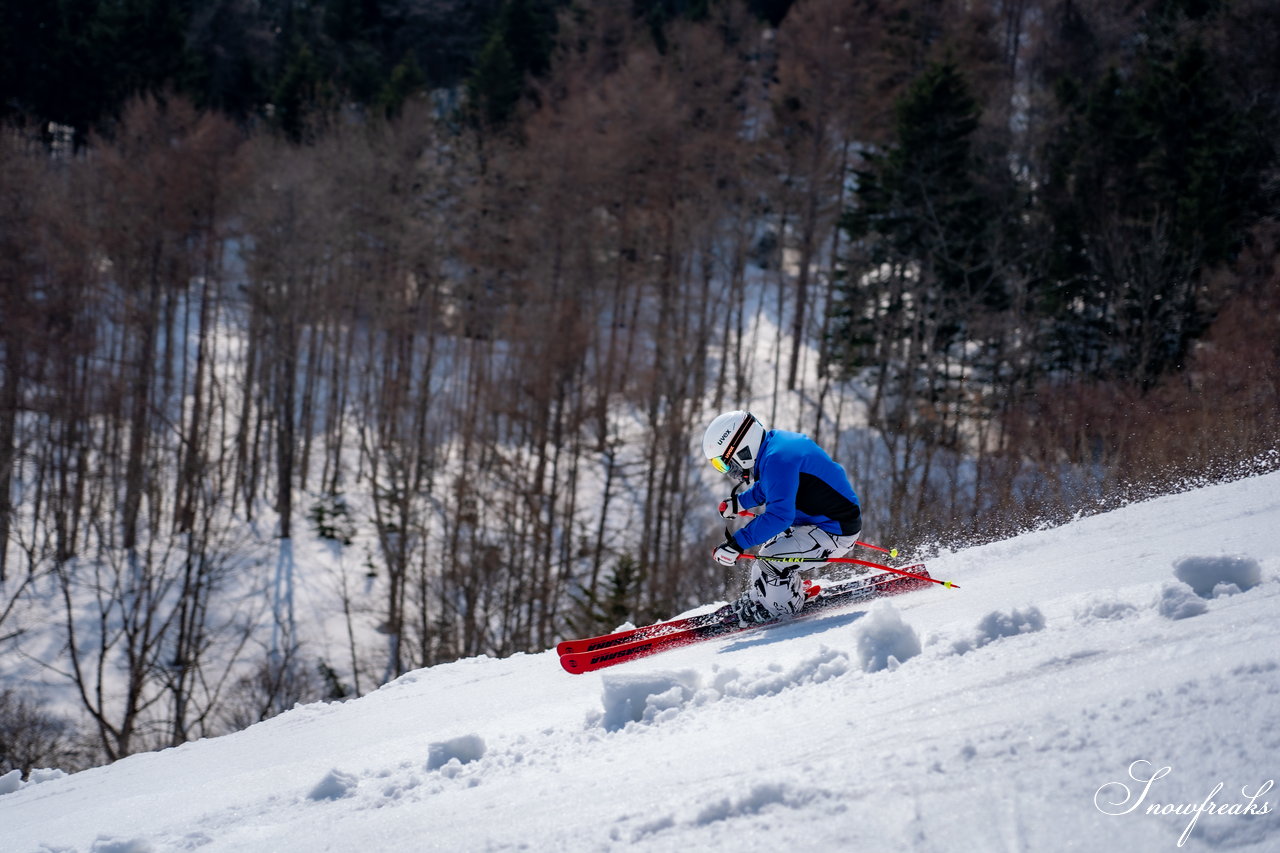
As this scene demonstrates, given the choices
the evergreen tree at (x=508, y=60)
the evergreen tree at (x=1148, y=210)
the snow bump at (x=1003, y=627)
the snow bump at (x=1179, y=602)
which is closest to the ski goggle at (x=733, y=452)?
the snow bump at (x=1003, y=627)

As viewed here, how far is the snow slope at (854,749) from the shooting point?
3.50 m

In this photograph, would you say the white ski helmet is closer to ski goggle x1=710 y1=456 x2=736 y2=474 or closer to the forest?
ski goggle x1=710 y1=456 x2=736 y2=474

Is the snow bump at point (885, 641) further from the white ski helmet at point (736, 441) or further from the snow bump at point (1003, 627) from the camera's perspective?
the white ski helmet at point (736, 441)

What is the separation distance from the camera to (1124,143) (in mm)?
27359

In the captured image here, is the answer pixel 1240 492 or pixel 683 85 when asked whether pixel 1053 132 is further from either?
pixel 1240 492

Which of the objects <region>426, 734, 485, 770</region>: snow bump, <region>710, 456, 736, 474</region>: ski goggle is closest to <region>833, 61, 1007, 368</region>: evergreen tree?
<region>710, 456, 736, 474</region>: ski goggle

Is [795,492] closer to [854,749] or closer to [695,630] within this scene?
[695,630]

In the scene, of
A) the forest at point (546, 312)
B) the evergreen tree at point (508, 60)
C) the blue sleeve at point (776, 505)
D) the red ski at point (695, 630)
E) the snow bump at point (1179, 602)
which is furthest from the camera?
the evergreen tree at point (508, 60)

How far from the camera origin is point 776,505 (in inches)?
276

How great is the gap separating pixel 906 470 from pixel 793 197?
49.0 ft

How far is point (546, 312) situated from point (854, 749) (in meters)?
27.1

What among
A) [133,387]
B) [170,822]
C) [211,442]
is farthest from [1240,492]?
[211,442]

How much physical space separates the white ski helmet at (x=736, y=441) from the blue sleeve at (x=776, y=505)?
0.20 m

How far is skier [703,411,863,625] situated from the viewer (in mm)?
7012
